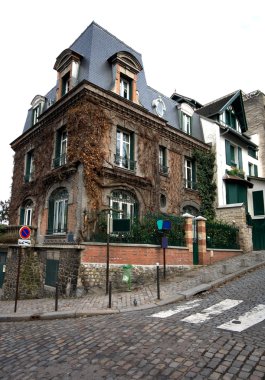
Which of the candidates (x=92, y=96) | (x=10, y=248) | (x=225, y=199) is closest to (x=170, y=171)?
(x=225, y=199)

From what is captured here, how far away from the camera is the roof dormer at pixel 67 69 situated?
14.0 meters

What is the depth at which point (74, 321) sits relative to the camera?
23.1ft

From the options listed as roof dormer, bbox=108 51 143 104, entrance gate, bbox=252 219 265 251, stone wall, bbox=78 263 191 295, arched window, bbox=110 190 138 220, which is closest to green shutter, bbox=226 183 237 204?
entrance gate, bbox=252 219 265 251

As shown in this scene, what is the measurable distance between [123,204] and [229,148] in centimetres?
999

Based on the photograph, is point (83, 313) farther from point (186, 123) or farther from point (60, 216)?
point (186, 123)

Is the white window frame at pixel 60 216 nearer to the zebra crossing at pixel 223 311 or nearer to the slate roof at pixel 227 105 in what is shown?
the zebra crossing at pixel 223 311

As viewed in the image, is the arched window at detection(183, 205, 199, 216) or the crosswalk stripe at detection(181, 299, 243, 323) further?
the arched window at detection(183, 205, 199, 216)

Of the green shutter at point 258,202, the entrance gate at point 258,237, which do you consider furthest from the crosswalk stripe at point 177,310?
the green shutter at point 258,202

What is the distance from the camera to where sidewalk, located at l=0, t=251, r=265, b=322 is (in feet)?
25.5

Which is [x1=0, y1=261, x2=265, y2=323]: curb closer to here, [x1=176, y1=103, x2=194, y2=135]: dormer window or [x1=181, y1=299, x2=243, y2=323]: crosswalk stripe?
[x1=181, y1=299, x2=243, y2=323]: crosswalk stripe

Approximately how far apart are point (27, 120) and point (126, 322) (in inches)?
620

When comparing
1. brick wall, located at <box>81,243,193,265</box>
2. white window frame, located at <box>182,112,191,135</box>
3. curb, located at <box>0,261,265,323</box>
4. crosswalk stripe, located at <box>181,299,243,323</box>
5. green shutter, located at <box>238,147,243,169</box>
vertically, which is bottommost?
curb, located at <box>0,261,265,323</box>

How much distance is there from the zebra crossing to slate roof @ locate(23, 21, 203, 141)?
10.3 meters

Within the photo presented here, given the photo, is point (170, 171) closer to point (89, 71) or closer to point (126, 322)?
point (89, 71)
